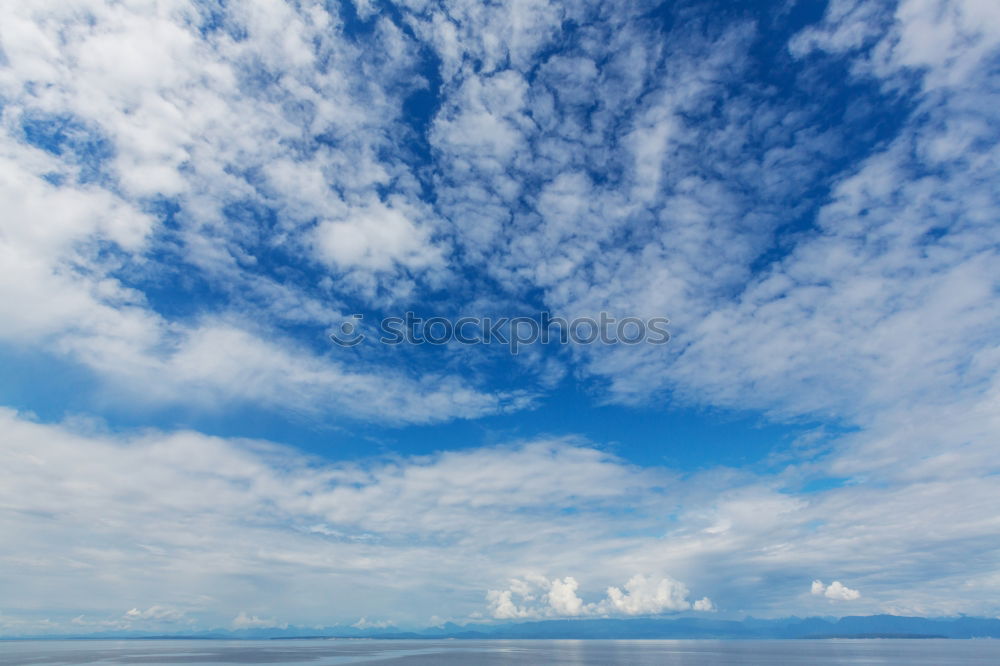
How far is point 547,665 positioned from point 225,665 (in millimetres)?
116198

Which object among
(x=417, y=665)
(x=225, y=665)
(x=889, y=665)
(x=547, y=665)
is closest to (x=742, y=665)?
(x=889, y=665)

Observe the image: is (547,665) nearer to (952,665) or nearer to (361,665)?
(361,665)

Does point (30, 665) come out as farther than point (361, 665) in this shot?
No

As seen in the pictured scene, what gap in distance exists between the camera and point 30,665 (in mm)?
150750

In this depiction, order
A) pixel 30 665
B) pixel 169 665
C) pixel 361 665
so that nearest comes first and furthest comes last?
pixel 30 665 → pixel 169 665 → pixel 361 665

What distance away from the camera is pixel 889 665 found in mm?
178750

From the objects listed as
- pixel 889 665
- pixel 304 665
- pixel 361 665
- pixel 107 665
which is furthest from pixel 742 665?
pixel 107 665

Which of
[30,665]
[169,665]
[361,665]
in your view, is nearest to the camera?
[30,665]

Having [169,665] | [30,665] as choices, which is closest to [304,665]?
[169,665]

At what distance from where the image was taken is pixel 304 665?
175m

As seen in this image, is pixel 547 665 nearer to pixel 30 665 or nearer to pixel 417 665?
pixel 417 665

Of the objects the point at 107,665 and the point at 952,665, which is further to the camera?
the point at 952,665

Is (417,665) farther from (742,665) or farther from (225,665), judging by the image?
(742,665)

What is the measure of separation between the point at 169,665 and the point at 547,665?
418 ft
